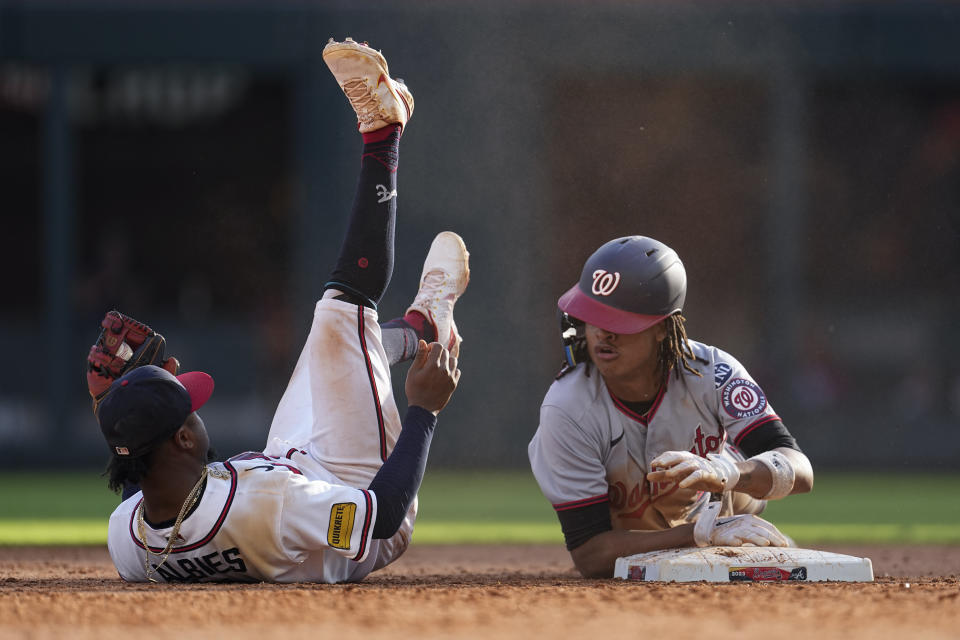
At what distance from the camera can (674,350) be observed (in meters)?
4.85

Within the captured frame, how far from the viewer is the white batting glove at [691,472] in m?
4.07

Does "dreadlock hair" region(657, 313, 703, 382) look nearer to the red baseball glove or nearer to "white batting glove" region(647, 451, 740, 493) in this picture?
"white batting glove" region(647, 451, 740, 493)

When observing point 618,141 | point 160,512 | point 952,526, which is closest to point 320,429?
point 160,512

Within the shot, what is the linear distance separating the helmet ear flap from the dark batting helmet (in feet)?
0.24

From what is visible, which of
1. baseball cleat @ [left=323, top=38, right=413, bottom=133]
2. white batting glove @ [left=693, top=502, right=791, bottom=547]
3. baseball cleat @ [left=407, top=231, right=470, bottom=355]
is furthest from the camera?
baseball cleat @ [left=407, top=231, right=470, bottom=355]

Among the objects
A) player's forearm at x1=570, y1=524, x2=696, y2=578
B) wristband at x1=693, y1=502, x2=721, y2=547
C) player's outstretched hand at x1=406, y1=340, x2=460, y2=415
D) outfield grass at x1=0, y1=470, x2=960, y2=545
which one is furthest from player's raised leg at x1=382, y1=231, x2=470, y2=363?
outfield grass at x1=0, y1=470, x2=960, y2=545

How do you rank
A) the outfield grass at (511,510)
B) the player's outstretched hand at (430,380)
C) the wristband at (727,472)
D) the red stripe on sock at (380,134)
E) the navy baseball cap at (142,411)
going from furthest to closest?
1. the outfield grass at (511,510)
2. the red stripe on sock at (380,134)
3. the player's outstretched hand at (430,380)
4. the wristband at (727,472)
5. the navy baseball cap at (142,411)

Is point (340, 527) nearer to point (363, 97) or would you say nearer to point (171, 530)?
point (171, 530)

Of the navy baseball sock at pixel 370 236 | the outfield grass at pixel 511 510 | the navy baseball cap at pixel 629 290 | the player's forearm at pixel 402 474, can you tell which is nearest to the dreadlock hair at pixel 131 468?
the player's forearm at pixel 402 474

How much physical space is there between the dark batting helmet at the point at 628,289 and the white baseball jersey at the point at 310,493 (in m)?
0.79

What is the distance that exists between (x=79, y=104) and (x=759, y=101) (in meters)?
8.15

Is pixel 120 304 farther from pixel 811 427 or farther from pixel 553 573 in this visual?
pixel 553 573

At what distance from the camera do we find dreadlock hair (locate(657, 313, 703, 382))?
191 inches

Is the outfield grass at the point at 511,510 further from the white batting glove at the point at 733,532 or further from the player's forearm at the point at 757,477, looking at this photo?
the player's forearm at the point at 757,477
